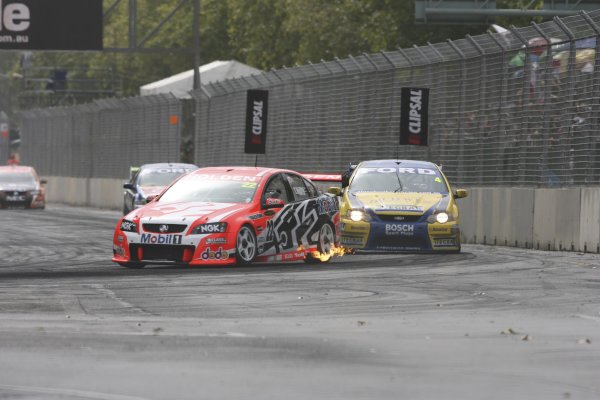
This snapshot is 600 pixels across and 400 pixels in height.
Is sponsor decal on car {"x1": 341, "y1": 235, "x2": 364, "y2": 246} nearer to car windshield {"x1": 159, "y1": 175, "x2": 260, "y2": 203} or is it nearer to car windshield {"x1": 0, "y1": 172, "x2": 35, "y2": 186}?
car windshield {"x1": 159, "y1": 175, "x2": 260, "y2": 203}

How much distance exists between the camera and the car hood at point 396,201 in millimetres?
22453

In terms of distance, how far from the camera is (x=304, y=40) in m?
65.4

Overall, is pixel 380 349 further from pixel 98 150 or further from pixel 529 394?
pixel 98 150

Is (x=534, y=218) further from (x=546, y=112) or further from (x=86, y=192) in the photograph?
(x=86, y=192)

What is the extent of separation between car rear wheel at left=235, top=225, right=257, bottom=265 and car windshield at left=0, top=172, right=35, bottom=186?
33262mm

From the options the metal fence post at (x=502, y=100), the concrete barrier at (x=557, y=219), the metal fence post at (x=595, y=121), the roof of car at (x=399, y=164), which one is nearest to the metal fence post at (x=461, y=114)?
the metal fence post at (x=502, y=100)

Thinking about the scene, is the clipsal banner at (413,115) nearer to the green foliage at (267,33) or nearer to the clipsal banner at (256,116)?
the clipsal banner at (256,116)

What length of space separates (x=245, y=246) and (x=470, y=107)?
9.80 metres

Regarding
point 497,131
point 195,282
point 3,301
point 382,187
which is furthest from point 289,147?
point 3,301

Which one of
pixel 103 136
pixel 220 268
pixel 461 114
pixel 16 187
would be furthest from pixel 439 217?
pixel 103 136

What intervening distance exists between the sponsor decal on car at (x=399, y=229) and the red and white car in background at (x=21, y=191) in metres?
30.5

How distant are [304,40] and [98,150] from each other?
1068 centimetres

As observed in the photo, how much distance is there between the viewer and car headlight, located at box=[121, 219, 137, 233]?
19219 mm

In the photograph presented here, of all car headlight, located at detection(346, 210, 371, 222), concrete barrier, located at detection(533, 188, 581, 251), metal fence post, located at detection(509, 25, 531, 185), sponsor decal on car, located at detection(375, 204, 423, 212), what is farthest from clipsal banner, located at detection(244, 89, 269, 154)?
sponsor decal on car, located at detection(375, 204, 423, 212)
